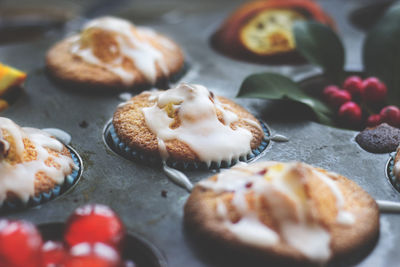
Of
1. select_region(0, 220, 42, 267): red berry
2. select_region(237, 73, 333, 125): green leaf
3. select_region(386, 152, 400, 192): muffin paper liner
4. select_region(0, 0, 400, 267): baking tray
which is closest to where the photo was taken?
select_region(0, 220, 42, 267): red berry

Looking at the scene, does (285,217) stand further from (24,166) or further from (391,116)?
(391,116)

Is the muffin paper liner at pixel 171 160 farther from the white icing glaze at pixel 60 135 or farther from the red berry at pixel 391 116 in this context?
the red berry at pixel 391 116

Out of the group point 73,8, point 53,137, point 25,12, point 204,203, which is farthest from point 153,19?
point 204,203

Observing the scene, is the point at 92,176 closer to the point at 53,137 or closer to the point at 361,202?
the point at 53,137

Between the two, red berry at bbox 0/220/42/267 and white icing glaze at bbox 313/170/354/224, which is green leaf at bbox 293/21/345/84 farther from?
red berry at bbox 0/220/42/267

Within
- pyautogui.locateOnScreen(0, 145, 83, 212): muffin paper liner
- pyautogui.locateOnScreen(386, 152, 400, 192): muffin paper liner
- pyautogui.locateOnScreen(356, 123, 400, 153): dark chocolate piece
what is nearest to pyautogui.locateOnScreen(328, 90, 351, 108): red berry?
pyautogui.locateOnScreen(356, 123, 400, 153): dark chocolate piece

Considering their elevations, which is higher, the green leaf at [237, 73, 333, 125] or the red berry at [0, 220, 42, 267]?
the red berry at [0, 220, 42, 267]

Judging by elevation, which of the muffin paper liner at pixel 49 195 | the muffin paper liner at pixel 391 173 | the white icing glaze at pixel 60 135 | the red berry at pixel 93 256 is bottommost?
the white icing glaze at pixel 60 135

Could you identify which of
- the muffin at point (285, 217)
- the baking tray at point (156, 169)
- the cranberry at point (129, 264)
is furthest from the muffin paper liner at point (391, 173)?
the cranberry at point (129, 264)
